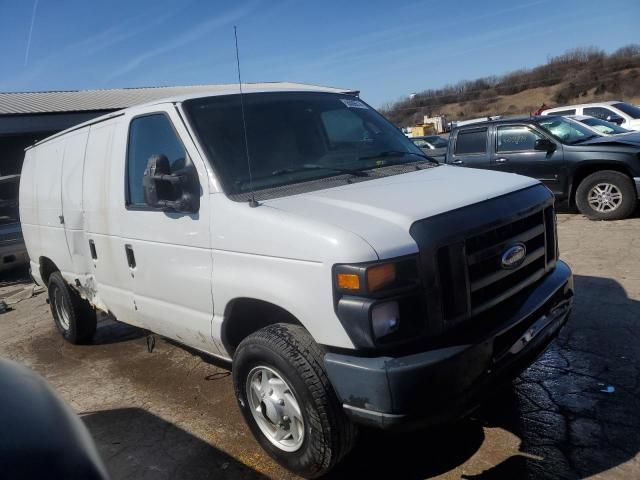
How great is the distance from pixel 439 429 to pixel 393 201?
155 centimetres

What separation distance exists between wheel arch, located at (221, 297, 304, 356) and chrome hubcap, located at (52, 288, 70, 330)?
3071mm

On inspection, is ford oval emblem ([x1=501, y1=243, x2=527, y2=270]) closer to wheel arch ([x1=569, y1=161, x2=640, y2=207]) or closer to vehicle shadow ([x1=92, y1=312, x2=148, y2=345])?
vehicle shadow ([x1=92, y1=312, x2=148, y2=345])

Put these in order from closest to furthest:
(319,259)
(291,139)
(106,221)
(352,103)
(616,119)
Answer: (319,259), (291,139), (106,221), (352,103), (616,119)

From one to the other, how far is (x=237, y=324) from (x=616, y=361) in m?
2.75

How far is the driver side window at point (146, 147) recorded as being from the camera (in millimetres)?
3363

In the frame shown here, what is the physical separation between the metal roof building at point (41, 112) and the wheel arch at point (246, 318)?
15024 mm

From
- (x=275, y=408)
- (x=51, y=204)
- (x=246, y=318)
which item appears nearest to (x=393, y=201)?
(x=246, y=318)

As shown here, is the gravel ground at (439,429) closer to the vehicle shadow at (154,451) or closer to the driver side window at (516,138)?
the vehicle shadow at (154,451)

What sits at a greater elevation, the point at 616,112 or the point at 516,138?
the point at 616,112

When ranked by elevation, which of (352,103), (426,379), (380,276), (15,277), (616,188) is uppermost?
(352,103)

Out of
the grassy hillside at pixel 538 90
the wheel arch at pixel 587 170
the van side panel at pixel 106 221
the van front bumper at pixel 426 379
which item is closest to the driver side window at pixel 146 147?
the van side panel at pixel 106 221

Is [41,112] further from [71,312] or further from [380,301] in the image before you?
[380,301]

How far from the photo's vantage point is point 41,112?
1939cm

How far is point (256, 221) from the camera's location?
8.96 ft
